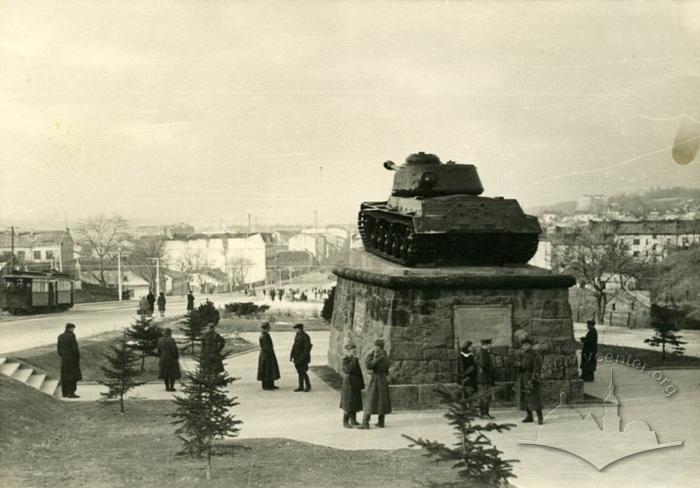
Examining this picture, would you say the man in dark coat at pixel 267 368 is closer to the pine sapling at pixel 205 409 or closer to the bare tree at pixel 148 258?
the pine sapling at pixel 205 409

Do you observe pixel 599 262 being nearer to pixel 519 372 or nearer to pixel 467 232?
pixel 467 232

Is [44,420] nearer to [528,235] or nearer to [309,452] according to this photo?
[309,452]

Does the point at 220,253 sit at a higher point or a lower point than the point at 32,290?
higher

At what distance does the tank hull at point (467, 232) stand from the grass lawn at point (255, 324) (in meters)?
12.4

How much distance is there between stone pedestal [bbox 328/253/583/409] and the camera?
13.3 meters

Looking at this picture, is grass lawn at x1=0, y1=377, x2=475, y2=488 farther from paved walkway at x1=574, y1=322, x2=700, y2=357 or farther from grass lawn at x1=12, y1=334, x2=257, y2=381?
paved walkway at x1=574, y1=322, x2=700, y2=357

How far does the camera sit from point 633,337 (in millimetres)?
22844

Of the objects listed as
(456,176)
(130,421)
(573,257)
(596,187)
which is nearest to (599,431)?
(456,176)

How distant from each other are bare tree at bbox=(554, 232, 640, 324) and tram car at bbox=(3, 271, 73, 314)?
14.7 m

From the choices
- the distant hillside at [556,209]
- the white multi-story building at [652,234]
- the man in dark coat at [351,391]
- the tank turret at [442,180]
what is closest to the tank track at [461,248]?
the tank turret at [442,180]

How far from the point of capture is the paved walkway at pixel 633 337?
66.6 ft

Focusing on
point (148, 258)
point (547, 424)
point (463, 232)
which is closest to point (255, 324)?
point (148, 258)

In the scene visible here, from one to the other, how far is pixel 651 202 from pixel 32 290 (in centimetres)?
1443

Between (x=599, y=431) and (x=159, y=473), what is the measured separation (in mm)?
5943
